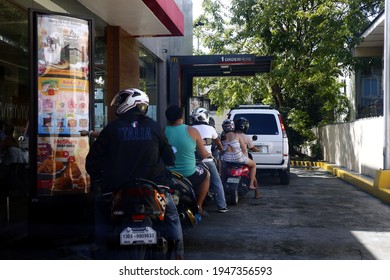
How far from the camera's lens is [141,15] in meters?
9.77

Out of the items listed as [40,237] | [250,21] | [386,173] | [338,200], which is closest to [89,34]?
[40,237]

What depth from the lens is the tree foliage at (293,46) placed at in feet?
67.1

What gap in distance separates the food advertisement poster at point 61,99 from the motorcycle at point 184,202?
1215mm

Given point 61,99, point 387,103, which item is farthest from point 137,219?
point 387,103

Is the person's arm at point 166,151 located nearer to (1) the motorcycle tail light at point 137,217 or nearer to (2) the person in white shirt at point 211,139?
(1) the motorcycle tail light at point 137,217

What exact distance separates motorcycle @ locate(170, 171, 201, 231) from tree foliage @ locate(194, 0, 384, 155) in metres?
14.2

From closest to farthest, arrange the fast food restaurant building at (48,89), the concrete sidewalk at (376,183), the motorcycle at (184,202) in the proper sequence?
the motorcycle at (184,202) < the fast food restaurant building at (48,89) < the concrete sidewalk at (376,183)

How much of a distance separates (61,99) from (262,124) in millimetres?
7595

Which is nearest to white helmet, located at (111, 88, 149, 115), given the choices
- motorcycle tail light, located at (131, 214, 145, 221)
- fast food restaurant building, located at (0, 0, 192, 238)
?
motorcycle tail light, located at (131, 214, 145, 221)

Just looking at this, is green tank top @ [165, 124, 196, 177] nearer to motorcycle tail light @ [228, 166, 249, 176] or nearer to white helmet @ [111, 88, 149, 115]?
white helmet @ [111, 88, 149, 115]

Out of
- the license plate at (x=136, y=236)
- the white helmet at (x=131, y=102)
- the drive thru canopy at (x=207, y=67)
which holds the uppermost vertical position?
the drive thru canopy at (x=207, y=67)

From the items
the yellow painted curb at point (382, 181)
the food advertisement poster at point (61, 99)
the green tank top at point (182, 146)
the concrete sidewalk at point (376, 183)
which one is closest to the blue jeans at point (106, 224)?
the food advertisement poster at point (61, 99)

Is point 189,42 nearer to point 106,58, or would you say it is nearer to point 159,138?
point 106,58
